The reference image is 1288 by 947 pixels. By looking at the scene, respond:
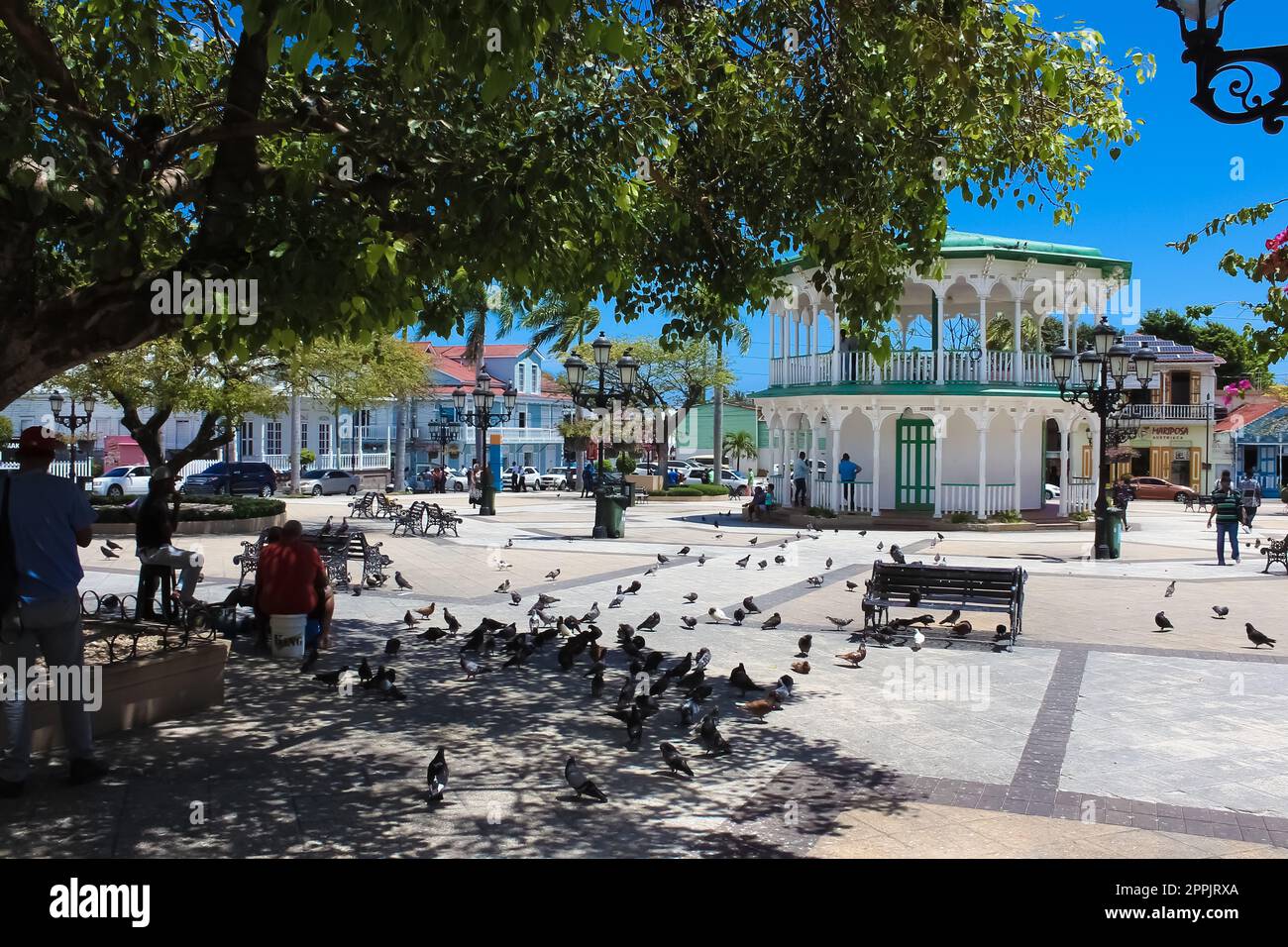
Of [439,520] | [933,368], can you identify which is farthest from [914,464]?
[439,520]

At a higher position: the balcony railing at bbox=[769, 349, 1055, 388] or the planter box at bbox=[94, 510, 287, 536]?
the balcony railing at bbox=[769, 349, 1055, 388]

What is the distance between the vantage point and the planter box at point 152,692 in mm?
6203

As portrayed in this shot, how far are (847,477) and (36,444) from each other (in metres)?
22.2

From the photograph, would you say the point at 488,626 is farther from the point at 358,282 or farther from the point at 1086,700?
the point at 1086,700

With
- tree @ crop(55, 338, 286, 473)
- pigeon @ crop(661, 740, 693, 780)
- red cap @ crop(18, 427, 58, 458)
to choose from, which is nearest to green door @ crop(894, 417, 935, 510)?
tree @ crop(55, 338, 286, 473)

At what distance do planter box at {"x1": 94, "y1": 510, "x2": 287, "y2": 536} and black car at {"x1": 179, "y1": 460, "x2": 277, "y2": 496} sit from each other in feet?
64.9

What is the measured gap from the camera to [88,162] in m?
5.97

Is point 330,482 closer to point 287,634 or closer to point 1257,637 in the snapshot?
point 287,634

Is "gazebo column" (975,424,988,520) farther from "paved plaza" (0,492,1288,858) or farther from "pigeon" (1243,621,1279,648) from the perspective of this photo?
"pigeon" (1243,621,1279,648)

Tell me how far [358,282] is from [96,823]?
310 cm

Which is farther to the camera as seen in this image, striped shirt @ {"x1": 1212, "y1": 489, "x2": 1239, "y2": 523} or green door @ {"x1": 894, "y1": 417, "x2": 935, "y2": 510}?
green door @ {"x1": 894, "y1": 417, "x2": 935, "y2": 510}

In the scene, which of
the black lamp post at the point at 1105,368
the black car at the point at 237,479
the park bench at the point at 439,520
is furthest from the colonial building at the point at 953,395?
the black car at the point at 237,479

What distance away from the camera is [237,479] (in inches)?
1630

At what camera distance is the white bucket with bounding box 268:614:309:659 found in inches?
346
